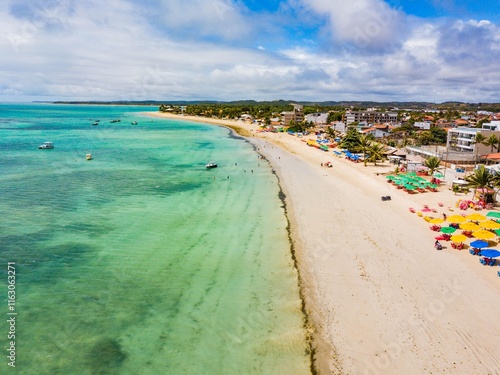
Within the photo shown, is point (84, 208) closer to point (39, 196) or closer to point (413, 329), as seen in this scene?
point (39, 196)

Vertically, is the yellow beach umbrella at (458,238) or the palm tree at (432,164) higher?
the palm tree at (432,164)

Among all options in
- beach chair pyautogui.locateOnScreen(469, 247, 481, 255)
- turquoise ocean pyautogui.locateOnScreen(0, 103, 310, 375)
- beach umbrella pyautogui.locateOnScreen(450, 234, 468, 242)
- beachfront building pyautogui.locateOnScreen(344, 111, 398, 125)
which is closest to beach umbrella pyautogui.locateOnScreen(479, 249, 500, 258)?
beach chair pyautogui.locateOnScreen(469, 247, 481, 255)

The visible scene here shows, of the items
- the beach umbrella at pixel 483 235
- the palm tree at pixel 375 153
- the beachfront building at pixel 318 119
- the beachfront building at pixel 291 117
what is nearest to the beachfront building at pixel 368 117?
the beachfront building at pixel 318 119

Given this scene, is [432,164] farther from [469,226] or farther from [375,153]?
[469,226]

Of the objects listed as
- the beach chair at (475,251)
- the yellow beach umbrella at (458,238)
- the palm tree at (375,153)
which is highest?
the palm tree at (375,153)

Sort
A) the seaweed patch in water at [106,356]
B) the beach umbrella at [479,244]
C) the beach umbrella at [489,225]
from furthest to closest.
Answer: the beach umbrella at [489,225], the beach umbrella at [479,244], the seaweed patch in water at [106,356]

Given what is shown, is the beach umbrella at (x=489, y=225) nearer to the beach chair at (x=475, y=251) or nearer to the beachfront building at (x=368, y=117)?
the beach chair at (x=475, y=251)

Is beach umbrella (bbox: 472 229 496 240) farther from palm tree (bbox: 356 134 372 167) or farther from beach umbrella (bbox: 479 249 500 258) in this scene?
palm tree (bbox: 356 134 372 167)

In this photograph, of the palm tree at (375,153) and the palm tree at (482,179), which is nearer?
the palm tree at (482,179)

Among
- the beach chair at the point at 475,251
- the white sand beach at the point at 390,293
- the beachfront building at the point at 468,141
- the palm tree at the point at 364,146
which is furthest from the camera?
the palm tree at the point at 364,146
